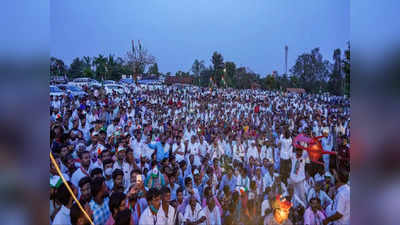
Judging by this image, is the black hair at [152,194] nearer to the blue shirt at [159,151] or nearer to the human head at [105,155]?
the blue shirt at [159,151]

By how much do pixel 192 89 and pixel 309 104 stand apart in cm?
145

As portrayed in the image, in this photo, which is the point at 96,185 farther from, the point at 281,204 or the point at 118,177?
the point at 281,204

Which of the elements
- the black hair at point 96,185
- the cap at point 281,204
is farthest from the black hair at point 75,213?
the cap at point 281,204

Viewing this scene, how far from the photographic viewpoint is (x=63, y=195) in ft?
7.94

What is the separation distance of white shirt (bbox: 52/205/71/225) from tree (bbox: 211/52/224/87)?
1969mm

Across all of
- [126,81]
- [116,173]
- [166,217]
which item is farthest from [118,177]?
[126,81]

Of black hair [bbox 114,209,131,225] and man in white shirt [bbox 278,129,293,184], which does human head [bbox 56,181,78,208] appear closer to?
black hair [bbox 114,209,131,225]

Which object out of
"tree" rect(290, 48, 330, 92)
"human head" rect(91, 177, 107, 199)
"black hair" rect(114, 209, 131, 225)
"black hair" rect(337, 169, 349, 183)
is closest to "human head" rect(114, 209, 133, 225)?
"black hair" rect(114, 209, 131, 225)

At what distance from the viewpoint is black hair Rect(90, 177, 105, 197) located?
8.21 ft

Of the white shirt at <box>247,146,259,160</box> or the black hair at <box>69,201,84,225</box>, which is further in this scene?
the white shirt at <box>247,146,259,160</box>

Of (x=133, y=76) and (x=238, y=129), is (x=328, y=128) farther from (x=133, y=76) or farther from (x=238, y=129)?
(x=133, y=76)

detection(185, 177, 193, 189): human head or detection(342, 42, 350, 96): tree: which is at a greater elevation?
detection(342, 42, 350, 96): tree

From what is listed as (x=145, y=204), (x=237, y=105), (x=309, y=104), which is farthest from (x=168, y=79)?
(x=309, y=104)
